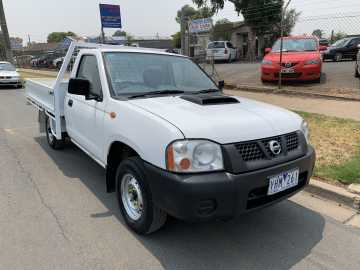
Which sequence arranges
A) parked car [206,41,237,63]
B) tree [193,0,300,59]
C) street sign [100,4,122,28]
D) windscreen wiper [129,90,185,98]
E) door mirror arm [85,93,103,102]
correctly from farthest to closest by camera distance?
parked car [206,41,237,63] → tree [193,0,300,59] → street sign [100,4,122,28] → door mirror arm [85,93,103,102] → windscreen wiper [129,90,185,98]

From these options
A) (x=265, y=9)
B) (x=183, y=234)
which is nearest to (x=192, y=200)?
(x=183, y=234)

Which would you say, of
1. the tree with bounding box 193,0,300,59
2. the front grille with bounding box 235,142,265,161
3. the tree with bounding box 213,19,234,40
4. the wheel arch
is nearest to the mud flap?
the wheel arch

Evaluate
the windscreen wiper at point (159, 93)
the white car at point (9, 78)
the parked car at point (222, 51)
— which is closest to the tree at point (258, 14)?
the parked car at point (222, 51)

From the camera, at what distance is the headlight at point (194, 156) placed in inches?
107

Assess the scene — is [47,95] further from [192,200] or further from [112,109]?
[192,200]

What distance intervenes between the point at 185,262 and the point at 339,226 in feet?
5.78

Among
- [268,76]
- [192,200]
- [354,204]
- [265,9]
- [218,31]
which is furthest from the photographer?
[218,31]

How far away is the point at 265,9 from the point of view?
26.5 m

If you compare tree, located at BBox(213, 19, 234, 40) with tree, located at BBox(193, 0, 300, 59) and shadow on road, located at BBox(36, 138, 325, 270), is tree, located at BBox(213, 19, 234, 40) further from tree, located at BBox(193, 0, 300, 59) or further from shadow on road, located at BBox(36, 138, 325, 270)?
shadow on road, located at BBox(36, 138, 325, 270)

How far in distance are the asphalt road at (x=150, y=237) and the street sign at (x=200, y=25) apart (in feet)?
36.3

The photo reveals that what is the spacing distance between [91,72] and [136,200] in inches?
73.3

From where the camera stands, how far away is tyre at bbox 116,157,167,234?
308cm

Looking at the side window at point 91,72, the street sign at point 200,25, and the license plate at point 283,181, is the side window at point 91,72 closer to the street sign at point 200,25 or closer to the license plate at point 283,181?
the license plate at point 283,181

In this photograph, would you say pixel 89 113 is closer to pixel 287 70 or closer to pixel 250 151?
pixel 250 151
